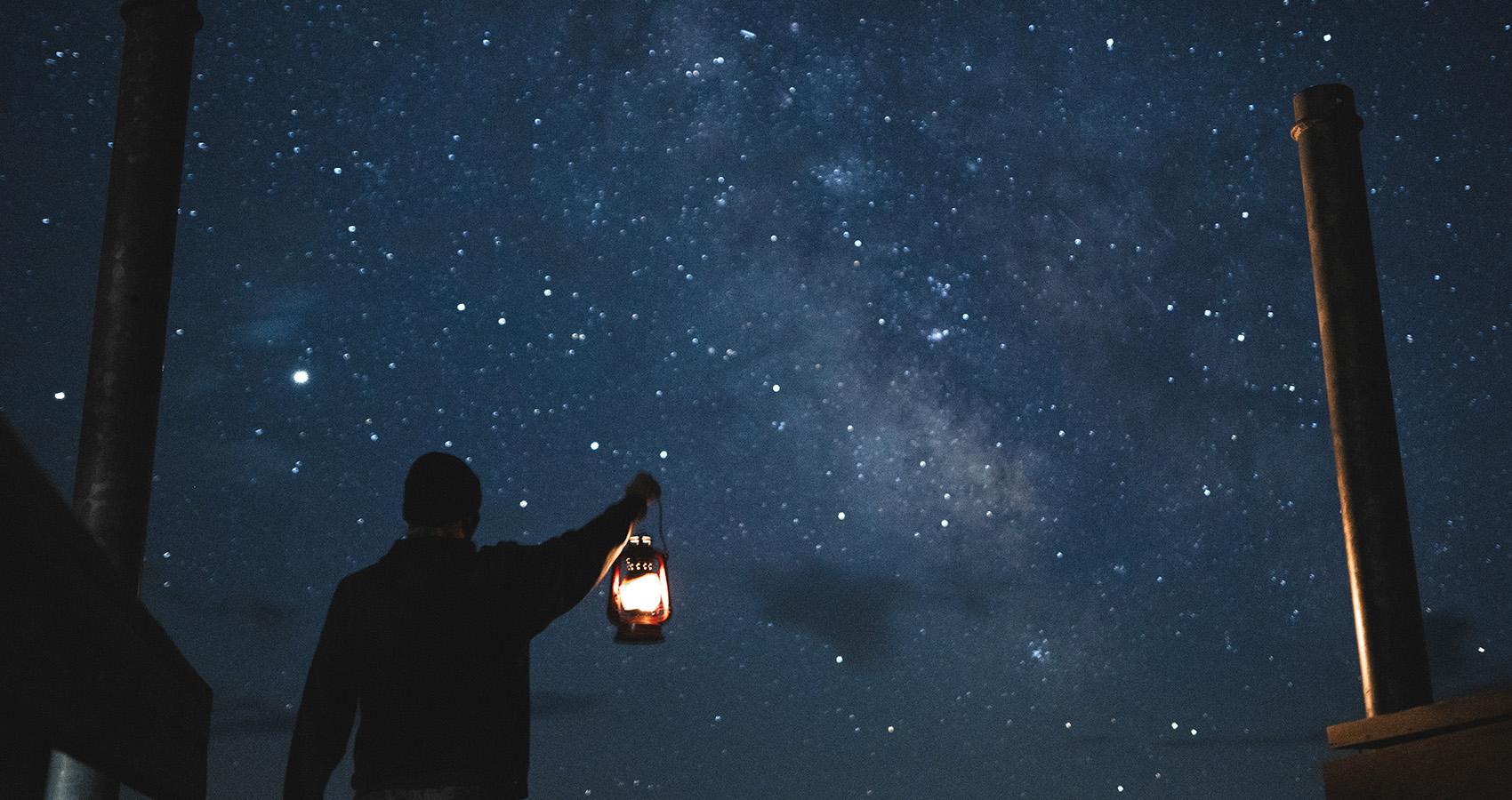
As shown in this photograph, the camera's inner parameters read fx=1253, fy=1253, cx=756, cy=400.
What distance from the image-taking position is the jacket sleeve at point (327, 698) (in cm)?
303

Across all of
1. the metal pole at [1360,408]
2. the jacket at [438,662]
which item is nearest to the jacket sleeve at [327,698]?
the jacket at [438,662]

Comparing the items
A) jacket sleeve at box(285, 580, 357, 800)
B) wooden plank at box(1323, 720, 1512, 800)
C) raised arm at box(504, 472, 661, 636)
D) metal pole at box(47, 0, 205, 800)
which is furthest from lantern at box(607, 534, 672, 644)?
wooden plank at box(1323, 720, 1512, 800)

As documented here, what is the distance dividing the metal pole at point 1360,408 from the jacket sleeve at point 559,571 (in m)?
3.40

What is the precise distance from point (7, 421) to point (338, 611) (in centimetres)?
201

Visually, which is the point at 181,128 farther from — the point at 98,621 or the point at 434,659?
the point at 98,621

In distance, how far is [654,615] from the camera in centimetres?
451

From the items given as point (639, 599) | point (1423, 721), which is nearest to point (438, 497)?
point (639, 599)

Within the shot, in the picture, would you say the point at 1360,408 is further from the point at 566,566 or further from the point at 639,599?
the point at 566,566

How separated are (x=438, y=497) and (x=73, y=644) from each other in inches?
63.7

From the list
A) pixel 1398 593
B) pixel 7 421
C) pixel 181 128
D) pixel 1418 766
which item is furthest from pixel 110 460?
pixel 1398 593

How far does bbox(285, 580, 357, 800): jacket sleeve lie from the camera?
119 inches

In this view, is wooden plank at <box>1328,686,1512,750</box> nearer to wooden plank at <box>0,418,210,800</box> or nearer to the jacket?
the jacket

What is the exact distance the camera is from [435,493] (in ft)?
10.1

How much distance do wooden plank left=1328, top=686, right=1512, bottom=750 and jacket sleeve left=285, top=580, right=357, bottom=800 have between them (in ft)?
9.89
